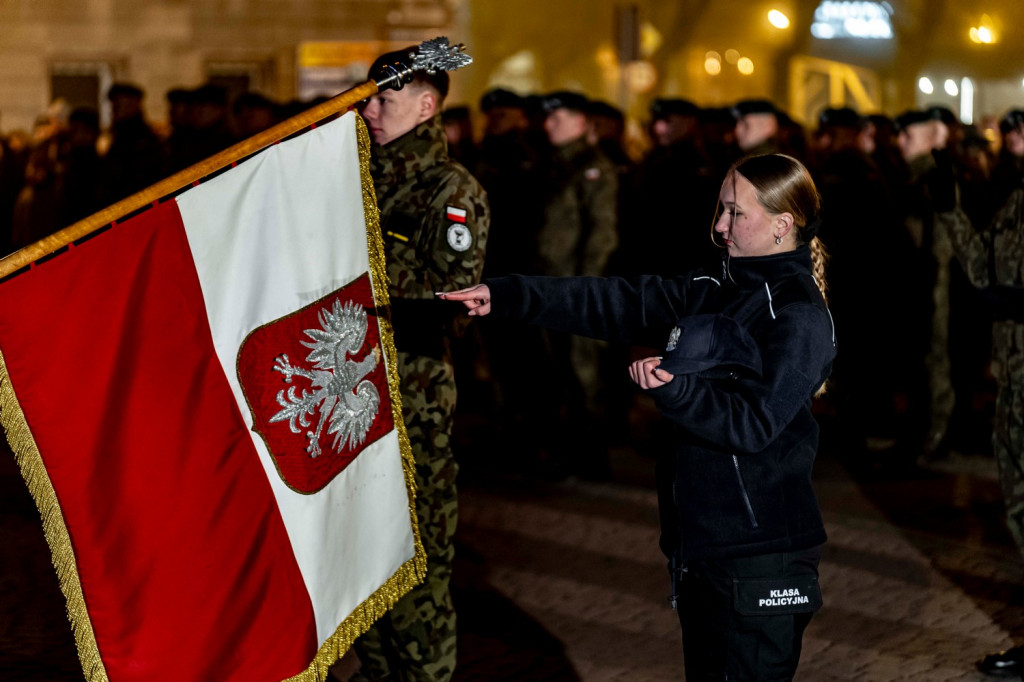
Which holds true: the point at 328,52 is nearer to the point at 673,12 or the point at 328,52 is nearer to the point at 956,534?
the point at 673,12

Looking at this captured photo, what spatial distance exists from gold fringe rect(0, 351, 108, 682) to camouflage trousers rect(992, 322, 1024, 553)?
3444 mm

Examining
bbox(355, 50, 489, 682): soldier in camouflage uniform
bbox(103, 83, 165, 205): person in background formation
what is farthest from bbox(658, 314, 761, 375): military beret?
bbox(103, 83, 165, 205): person in background formation

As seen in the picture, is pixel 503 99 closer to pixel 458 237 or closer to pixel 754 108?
pixel 754 108

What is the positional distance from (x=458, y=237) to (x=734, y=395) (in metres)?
1.45

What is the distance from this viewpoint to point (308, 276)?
3508mm

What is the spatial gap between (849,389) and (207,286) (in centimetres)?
654

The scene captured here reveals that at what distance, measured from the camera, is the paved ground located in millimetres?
5059

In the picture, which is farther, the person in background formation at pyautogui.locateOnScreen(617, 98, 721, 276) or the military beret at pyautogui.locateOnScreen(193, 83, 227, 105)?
the military beret at pyautogui.locateOnScreen(193, 83, 227, 105)

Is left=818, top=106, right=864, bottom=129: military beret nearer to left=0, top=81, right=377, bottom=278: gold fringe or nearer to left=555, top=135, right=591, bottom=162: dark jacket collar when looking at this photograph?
left=555, top=135, right=591, bottom=162: dark jacket collar

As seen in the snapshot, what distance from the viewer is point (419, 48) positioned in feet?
12.3

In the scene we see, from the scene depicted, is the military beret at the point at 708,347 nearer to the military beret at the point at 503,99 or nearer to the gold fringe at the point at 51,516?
the gold fringe at the point at 51,516

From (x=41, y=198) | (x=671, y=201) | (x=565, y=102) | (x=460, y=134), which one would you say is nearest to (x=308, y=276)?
(x=565, y=102)

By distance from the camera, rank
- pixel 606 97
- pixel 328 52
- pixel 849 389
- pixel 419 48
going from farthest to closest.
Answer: pixel 606 97 < pixel 328 52 < pixel 849 389 < pixel 419 48

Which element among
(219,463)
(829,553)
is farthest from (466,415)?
(219,463)
